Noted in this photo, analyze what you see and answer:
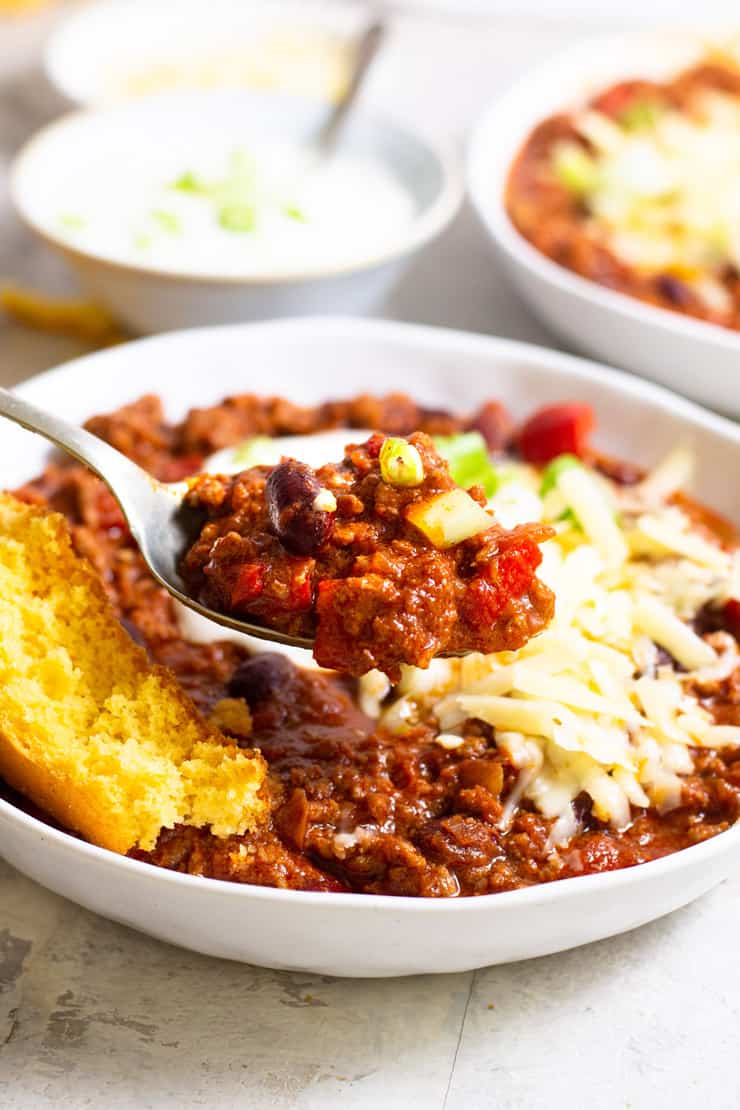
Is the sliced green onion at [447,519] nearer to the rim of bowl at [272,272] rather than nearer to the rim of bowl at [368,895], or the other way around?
the rim of bowl at [368,895]

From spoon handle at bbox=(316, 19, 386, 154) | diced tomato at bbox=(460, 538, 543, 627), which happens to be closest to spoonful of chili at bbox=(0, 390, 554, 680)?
diced tomato at bbox=(460, 538, 543, 627)

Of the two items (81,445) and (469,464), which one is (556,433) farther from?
(81,445)

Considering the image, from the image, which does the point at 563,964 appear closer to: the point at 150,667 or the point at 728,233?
the point at 150,667

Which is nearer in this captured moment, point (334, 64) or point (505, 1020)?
point (505, 1020)

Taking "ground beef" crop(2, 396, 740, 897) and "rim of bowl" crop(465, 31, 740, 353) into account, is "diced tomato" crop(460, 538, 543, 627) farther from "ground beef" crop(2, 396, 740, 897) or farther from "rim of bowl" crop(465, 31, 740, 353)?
"rim of bowl" crop(465, 31, 740, 353)

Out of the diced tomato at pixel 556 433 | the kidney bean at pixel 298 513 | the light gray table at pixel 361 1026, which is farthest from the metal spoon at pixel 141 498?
the diced tomato at pixel 556 433

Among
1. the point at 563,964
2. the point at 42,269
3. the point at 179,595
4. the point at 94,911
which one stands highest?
the point at 179,595

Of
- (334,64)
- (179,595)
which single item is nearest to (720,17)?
(334,64)
